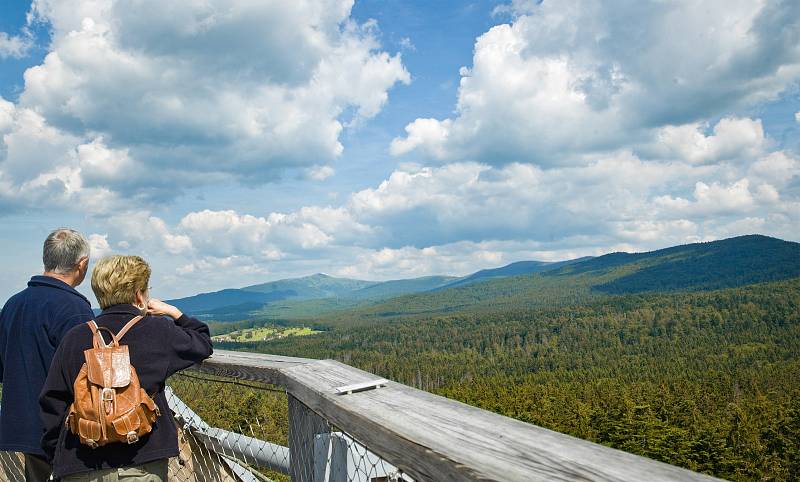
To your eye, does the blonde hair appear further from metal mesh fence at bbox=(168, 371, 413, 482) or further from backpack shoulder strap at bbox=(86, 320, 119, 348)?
metal mesh fence at bbox=(168, 371, 413, 482)

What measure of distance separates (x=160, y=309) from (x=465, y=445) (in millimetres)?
2320

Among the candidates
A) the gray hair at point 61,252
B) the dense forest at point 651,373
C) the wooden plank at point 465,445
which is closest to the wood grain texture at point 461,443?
the wooden plank at point 465,445

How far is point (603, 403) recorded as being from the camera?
6644cm

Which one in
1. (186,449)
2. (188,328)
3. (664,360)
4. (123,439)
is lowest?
(664,360)

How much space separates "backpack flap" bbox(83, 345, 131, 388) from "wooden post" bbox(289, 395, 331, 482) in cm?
75

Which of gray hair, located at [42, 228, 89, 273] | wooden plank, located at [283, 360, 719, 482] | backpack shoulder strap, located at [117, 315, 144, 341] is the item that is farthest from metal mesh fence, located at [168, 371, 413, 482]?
gray hair, located at [42, 228, 89, 273]

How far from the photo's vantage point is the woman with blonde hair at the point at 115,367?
2.61 metres

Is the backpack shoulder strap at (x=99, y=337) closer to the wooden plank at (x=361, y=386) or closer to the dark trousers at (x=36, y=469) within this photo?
the wooden plank at (x=361, y=386)

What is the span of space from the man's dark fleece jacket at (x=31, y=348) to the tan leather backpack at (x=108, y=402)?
104 centimetres

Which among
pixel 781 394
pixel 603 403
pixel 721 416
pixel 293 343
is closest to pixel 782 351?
pixel 781 394

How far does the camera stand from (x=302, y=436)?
247 centimetres

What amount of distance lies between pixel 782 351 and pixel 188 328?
148m

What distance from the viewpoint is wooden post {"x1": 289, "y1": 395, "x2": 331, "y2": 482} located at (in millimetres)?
2312

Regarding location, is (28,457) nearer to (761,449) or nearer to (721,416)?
(761,449)
